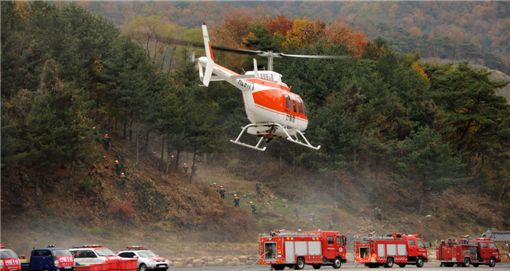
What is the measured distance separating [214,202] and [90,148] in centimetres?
1644

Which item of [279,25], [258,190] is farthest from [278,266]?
[279,25]

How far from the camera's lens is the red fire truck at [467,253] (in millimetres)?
62062

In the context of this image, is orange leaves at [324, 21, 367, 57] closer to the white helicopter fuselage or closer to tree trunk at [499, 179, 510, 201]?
tree trunk at [499, 179, 510, 201]

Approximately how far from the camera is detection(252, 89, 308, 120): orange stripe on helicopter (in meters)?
56.2

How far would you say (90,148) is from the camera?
233 feet

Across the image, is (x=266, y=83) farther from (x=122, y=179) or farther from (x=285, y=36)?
Answer: (x=285, y=36)

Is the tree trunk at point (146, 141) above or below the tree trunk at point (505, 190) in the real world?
above

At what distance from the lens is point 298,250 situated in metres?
54.1

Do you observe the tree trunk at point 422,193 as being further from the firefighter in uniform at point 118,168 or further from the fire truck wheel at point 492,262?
the fire truck wheel at point 492,262

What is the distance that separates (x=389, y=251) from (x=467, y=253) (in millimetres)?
6756

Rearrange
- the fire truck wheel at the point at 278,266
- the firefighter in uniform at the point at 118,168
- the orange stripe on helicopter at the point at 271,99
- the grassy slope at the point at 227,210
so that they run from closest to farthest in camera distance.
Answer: the fire truck wheel at the point at 278,266, the orange stripe on helicopter at the point at 271,99, the grassy slope at the point at 227,210, the firefighter in uniform at the point at 118,168

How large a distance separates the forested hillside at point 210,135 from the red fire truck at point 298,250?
2035cm

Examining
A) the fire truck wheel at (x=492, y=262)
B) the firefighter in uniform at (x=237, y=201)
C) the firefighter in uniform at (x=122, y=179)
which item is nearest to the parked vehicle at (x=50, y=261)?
the fire truck wheel at (x=492, y=262)

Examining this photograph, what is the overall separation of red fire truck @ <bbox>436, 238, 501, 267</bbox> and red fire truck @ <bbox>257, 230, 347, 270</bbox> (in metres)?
9.89
